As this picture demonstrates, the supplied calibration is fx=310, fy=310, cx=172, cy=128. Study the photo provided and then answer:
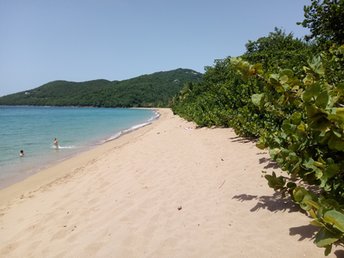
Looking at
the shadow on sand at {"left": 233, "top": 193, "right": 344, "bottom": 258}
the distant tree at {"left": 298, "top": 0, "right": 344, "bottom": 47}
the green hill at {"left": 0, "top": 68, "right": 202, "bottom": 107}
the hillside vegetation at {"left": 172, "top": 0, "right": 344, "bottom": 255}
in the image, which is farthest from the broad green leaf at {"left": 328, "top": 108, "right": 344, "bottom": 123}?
the green hill at {"left": 0, "top": 68, "right": 202, "bottom": 107}

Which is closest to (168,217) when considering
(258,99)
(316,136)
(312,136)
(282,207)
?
(282,207)

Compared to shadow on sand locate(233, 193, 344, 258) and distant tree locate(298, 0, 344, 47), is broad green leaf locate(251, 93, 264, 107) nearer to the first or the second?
shadow on sand locate(233, 193, 344, 258)

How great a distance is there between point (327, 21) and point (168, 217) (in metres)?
5.01

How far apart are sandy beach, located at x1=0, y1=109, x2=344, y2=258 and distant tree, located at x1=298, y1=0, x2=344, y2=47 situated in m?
2.87

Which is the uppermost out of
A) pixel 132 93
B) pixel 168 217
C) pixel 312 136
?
pixel 132 93

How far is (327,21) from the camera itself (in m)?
6.26

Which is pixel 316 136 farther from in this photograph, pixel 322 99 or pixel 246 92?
pixel 246 92

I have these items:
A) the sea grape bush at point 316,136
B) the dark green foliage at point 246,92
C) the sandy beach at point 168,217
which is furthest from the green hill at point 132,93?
the sea grape bush at point 316,136

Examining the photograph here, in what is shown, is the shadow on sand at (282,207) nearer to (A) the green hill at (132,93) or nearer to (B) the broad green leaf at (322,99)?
(B) the broad green leaf at (322,99)

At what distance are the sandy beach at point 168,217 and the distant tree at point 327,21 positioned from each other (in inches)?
113

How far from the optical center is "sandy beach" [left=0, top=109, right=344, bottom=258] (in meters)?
3.50

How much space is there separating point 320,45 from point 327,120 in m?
5.73

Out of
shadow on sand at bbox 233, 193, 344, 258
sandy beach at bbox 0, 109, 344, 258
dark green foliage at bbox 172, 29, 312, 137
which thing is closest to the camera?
shadow on sand at bbox 233, 193, 344, 258

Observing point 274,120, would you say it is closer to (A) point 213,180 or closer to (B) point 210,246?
(A) point 213,180
